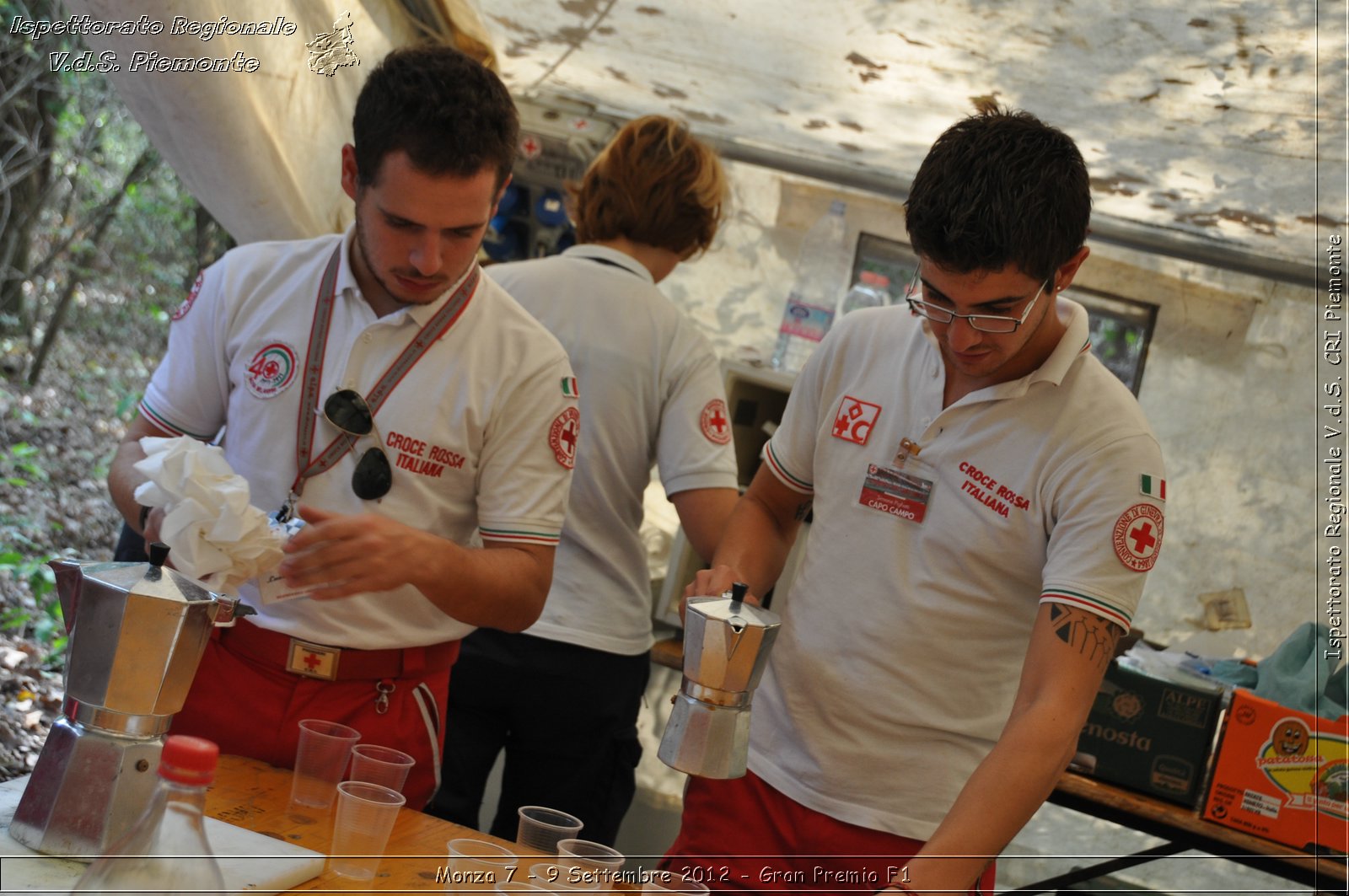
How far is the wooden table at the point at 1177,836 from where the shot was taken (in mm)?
3094

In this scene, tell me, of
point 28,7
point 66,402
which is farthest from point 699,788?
point 66,402

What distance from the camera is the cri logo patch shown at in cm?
183

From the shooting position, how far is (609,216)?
9.20 feet

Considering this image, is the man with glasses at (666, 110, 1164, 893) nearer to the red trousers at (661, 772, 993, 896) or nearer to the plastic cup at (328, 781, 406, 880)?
the red trousers at (661, 772, 993, 896)

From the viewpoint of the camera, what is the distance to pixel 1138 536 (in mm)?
1657

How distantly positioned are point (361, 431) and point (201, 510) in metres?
0.37

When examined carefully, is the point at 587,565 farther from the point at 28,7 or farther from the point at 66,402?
the point at 66,402

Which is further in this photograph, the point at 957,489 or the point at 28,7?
the point at 28,7

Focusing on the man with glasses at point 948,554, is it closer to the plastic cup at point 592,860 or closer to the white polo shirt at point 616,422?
the plastic cup at point 592,860

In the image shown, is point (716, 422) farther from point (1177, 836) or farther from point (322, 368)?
point (1177, 836)

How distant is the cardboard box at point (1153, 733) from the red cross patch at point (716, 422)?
1435 mm

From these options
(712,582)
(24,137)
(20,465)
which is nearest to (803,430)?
(712,582)

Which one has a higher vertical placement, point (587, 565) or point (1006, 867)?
point (587, 565)

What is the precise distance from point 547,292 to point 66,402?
3.96 metres
